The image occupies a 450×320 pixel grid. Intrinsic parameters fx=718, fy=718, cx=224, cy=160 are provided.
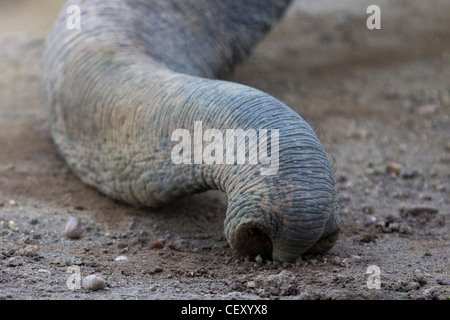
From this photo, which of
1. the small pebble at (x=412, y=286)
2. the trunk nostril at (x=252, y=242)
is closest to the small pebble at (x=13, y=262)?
the trunk nostril at (x=252, y=242)

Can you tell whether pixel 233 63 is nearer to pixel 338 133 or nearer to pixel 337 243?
pixel 338 133

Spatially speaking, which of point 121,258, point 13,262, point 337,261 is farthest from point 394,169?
point 13,262

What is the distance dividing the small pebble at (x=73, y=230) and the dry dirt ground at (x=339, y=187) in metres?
0.04

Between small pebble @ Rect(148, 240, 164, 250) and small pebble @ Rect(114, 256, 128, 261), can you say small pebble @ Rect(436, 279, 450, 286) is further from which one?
small pebble @ Rect(114, 256, 128, 261)

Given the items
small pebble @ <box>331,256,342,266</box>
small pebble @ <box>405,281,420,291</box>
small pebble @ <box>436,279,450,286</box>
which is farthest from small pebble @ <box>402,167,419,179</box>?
small pebble @ <box>405,281,420,291</box>

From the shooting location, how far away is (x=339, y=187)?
5355mm

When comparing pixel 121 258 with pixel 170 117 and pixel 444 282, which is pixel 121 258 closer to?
pixel 170 117

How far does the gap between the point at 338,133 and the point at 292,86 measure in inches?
50.2

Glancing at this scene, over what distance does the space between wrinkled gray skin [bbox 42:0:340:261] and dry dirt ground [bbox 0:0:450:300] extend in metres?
0.22

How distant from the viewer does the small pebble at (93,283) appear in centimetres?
337

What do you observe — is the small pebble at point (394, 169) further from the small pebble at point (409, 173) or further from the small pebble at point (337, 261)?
the small pebble at point (337, 261)

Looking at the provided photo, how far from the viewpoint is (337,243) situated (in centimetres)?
418

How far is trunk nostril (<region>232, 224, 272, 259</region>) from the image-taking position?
A: 372 centimetres
